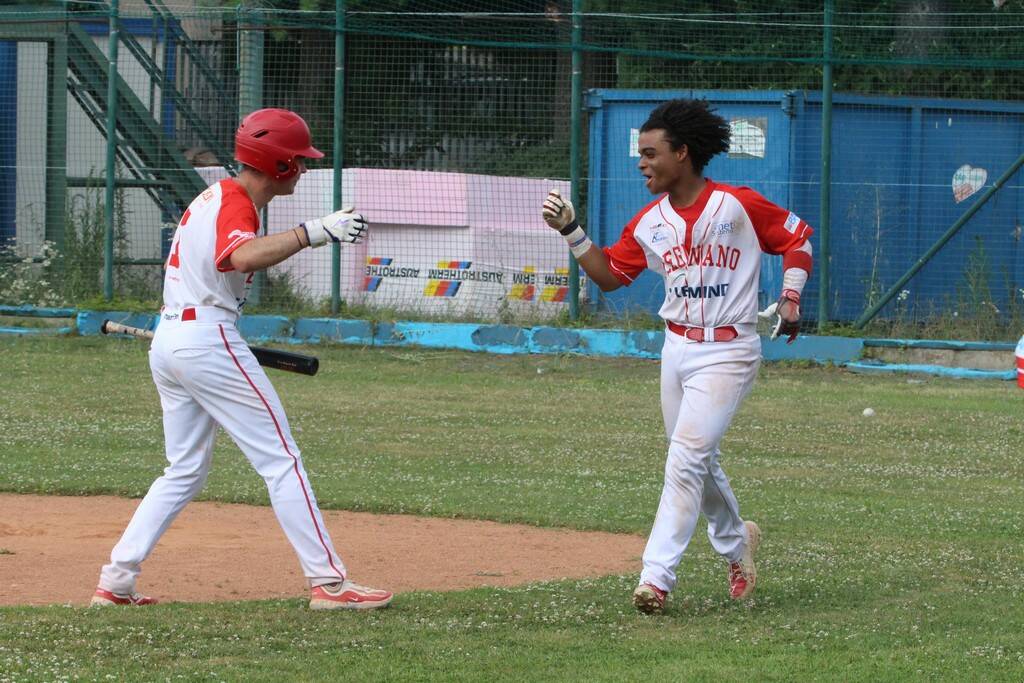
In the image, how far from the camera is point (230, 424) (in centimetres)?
592

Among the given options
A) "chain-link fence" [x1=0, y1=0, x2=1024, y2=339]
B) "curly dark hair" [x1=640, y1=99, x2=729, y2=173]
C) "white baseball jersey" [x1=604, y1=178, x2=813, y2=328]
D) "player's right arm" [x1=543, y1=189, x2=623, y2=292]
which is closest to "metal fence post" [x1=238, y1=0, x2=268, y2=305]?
"chain-link fence" [x1=0, y1=0, x2=1024, y2=339]

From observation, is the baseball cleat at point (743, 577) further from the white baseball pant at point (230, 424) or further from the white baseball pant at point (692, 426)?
the white baseball pant at point (230, 424)

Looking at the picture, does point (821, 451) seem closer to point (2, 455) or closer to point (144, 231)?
point (2, 455)

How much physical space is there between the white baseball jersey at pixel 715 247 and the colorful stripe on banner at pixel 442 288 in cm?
1059

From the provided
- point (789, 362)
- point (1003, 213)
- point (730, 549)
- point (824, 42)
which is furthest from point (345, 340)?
point (730, 549)

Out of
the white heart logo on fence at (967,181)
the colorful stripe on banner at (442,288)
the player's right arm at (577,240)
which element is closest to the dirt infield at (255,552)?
the player's right arm at (577,240)

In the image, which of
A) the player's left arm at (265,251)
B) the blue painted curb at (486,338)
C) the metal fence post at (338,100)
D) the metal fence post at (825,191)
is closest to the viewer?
the player's left arm at (265,251)

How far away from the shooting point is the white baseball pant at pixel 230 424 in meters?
5.87

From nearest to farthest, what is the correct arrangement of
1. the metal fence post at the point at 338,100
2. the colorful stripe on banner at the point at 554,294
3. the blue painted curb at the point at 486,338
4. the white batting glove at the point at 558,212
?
1. the white batting glove at the point at 558,212
2. the blue painted curb at the point at 486,338
3. the metal fence post at the point at 338,100
4. the colorful stripe on banner at the point at 554,294

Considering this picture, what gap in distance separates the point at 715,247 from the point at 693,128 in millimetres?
537

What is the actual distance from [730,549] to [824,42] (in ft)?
35.1

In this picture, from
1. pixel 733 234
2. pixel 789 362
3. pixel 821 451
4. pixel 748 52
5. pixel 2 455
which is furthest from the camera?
pixel 748 52

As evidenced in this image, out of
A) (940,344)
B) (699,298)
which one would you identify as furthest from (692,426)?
(940,344)

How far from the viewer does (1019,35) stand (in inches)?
641
